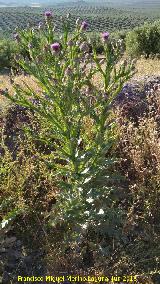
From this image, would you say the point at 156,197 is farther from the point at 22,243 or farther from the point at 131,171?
the point at 22,243

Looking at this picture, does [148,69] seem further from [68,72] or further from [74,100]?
[68,72]

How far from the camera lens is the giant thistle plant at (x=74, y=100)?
9.32 feet

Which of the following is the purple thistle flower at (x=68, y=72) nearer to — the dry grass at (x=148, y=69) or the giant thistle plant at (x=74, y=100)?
the giant thistle plant at (x=74, y=100)

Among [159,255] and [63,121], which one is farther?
[159,255]

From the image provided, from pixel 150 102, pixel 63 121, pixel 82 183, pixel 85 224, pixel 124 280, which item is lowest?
pixel 124 280

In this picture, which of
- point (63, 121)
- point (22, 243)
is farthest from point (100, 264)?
point (63, 121)

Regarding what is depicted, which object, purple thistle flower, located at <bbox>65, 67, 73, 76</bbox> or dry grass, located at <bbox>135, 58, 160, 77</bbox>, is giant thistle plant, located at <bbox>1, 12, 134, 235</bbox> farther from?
dry grass, located at <bbox>135, 58, 160, 77</bbox>

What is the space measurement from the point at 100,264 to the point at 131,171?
1.21m

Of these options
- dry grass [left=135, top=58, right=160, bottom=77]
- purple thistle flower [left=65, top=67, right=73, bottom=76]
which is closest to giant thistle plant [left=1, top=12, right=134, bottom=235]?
purple thistle flower [left=65, top=67, right=73, bottom=76]

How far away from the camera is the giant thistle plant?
9.32ft

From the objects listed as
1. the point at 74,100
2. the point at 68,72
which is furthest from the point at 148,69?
the point at 68,72

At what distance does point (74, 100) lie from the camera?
115 inches

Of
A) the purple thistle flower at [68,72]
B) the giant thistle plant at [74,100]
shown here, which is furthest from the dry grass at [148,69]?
the purple thistle flower at [68,72]

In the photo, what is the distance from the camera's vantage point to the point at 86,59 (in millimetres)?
3053
